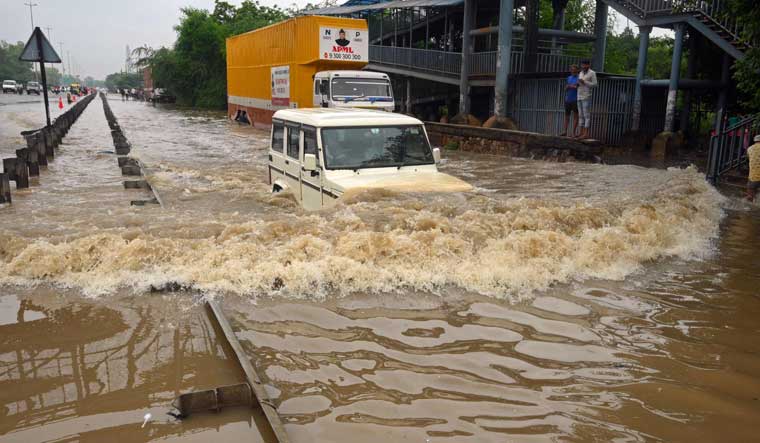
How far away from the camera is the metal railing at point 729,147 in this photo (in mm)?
11680

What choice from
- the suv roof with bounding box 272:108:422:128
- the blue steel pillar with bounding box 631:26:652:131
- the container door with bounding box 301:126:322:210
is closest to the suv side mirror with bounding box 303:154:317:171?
the container door with bounding box 301:126:322:210

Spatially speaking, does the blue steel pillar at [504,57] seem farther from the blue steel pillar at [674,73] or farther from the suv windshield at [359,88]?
the blue steel pillar at [674,73]

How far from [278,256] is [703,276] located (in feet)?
14.1

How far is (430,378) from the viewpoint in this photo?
3.92m

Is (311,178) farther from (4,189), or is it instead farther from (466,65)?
(466,65)

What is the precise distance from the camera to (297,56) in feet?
69.4

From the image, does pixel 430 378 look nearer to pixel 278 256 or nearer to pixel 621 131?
pixel 278 256

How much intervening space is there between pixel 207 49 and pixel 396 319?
56.7 m

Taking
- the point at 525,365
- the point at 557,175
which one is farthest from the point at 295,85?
the point at 525,365

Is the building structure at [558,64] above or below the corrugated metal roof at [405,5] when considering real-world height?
below

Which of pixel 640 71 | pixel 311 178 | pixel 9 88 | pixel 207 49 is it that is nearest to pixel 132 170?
pixel 311 178

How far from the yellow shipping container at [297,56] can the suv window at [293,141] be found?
12.0 metres


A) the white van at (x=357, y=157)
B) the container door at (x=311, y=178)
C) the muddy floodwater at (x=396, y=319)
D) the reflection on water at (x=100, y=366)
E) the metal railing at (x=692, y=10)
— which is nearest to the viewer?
the reflection on water at (x=100, y=366)

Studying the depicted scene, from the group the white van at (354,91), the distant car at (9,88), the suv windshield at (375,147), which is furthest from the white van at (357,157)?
the distant car at (9,88)
